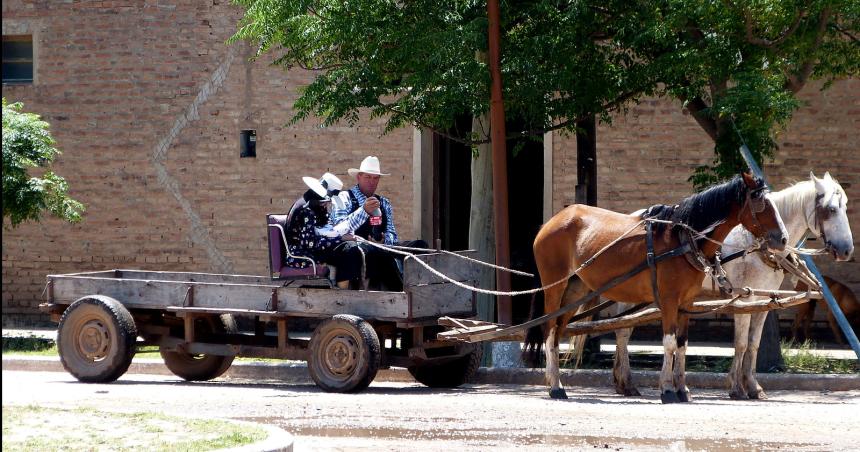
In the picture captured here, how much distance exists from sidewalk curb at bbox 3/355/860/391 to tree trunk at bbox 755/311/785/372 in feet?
2.51

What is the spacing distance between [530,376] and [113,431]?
5912mm

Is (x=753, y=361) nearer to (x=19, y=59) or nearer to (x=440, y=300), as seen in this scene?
(x=440, y=300)

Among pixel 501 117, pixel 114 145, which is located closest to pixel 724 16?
pixel 501 117

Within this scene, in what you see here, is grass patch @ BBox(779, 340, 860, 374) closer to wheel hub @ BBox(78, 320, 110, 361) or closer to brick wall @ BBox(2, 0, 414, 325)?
brick wall @ BBox(2, 0, 414, 325)

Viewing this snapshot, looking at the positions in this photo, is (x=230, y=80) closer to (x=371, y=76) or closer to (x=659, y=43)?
(x=371, y=76)

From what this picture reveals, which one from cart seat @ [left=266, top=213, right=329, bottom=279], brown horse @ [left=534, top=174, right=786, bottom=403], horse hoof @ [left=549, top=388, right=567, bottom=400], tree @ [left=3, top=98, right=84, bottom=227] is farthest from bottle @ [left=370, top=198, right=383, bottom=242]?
tree @ [left=3, top=98, right=84, bottom=227]

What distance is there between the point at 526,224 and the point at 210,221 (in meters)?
4.75

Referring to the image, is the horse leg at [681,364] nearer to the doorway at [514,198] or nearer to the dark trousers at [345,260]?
the dark trousers at [345,260]

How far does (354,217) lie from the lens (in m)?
11.5

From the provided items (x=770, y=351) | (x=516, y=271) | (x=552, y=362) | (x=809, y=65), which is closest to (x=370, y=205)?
(x=516, y=271)

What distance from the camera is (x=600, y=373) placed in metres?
12.4

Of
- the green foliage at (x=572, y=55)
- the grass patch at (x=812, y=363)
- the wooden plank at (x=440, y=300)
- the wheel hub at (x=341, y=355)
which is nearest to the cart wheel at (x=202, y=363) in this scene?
the wheel hub at (x=341, y=355)

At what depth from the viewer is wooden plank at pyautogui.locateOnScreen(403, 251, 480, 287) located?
10.8 m

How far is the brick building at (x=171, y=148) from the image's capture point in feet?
58.3
